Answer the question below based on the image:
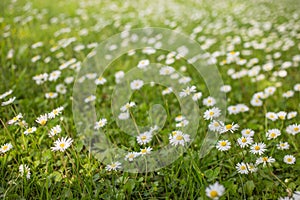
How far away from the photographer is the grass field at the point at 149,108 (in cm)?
147

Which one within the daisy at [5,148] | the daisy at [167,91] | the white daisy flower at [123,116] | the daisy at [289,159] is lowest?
the daisy at [167,91]

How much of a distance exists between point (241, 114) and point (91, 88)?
107cm

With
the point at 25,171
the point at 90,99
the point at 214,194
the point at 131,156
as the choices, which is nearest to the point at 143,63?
the point at 90,99

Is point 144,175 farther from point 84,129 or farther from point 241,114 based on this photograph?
point 241,114

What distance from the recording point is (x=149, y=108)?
7.08 ft

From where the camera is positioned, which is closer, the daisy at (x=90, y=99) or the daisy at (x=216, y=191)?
the daisy at (x=216, y=191)

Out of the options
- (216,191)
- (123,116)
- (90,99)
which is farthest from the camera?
(90,99)

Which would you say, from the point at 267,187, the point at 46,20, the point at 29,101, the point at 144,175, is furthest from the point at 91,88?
the point at 46,20

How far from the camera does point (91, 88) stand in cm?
234

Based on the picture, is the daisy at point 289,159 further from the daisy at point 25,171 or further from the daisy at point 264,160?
the daisy at point 25,171

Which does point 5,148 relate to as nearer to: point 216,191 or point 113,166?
Answer: point 113,166

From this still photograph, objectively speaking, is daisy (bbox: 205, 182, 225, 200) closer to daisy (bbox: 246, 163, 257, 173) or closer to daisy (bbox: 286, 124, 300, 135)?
daisy (bbox: 246, 163, 257, 173)

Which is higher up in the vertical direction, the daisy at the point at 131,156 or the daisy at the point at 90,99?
the daisy at the point at 131,156

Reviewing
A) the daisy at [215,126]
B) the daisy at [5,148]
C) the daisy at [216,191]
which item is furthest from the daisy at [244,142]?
the daisy at [5,148]
